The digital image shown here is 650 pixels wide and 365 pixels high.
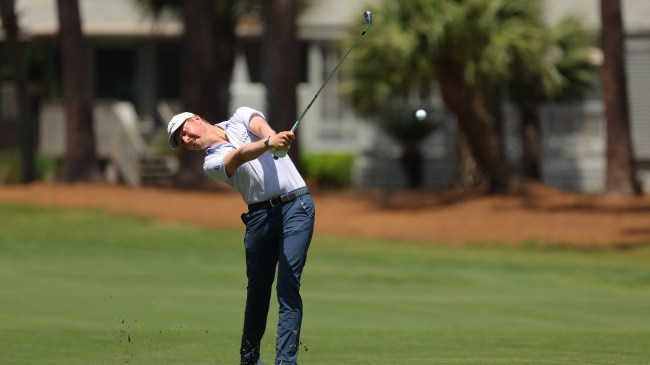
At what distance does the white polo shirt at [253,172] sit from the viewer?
9.36 m

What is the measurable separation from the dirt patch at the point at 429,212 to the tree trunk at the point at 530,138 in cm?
238

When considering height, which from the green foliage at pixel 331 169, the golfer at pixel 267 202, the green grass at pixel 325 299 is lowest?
the green grass at pixel 325 299

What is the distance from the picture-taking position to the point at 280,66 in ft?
94.8

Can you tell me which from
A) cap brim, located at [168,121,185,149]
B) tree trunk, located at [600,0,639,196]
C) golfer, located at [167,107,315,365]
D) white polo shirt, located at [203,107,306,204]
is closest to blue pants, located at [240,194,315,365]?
golfer, located at [167,107,315,365]

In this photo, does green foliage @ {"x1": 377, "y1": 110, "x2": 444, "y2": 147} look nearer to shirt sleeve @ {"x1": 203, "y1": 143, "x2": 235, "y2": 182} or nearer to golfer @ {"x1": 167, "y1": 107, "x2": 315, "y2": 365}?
golfer @ {"x1": 167, "y1": 107, "x2": 315, "y2": 365}

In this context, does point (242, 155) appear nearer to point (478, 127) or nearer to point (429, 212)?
point (429, 212)

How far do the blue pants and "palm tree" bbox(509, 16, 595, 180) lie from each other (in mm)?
18787

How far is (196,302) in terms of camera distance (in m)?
15.6

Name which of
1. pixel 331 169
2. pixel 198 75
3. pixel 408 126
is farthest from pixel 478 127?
pixel 331 169

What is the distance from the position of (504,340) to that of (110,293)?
5.51m

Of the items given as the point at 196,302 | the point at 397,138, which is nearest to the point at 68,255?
the point at 196,302

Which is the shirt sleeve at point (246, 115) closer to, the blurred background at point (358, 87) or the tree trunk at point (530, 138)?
the blurred background at point (358, 87)

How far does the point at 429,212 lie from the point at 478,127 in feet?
5.98

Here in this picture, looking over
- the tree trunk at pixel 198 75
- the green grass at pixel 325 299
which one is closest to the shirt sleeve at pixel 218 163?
the green grass at pixel 325 299
